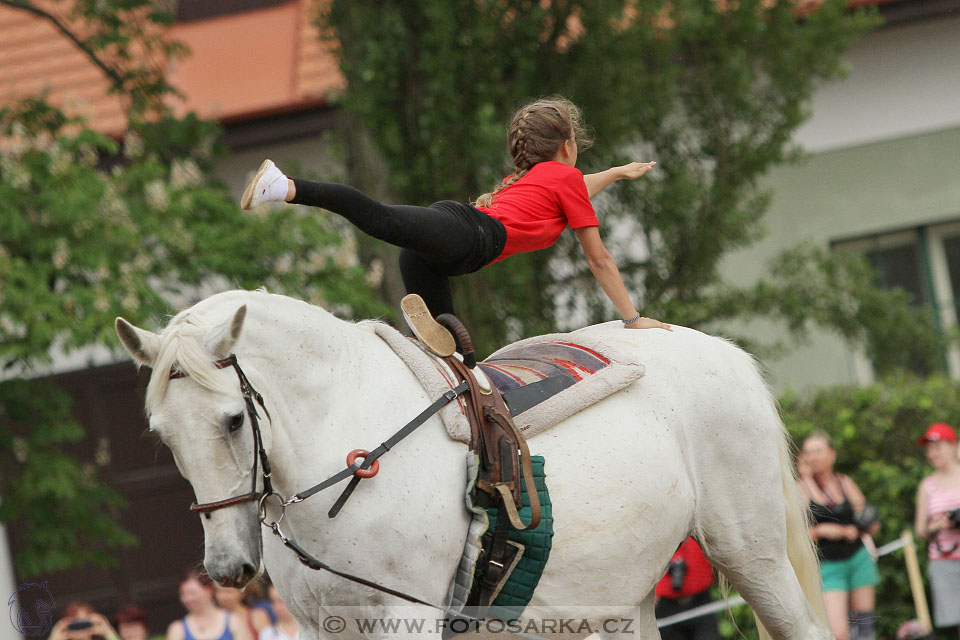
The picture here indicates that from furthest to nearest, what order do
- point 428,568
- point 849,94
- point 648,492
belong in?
point 849,94, point 648,492, point 428,568

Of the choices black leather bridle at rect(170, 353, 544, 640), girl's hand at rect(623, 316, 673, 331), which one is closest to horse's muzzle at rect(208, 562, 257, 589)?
black leather bridle at rect(170, 353, 544, 640)

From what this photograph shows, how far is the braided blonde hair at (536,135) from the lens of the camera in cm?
382

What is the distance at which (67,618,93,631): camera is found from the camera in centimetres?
575

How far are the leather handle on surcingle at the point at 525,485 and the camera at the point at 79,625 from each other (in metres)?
3.54

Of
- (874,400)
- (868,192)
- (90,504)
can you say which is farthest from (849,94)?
(90,504)

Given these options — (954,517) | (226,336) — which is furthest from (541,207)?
(954,517)

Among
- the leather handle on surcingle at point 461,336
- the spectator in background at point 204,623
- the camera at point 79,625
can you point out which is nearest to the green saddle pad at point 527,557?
the leather handle on surcingle at point 461,336

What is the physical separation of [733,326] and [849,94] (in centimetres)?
274

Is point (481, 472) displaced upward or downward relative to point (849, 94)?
downward

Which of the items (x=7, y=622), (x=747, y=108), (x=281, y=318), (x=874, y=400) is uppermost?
(x=747, y=108)

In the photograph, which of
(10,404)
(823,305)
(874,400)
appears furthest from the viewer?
(823,305)

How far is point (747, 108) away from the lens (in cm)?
859

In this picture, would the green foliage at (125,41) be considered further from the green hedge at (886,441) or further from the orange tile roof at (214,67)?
the green hedge at (886,441)

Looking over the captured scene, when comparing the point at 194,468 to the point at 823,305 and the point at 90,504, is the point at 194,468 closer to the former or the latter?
the point at 90,504
